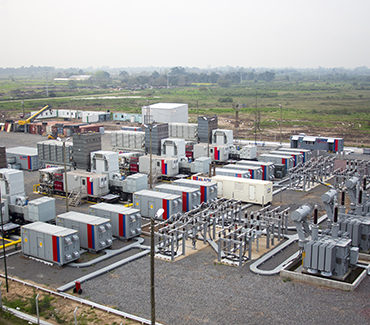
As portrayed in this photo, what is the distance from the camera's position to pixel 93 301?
20.4 metres

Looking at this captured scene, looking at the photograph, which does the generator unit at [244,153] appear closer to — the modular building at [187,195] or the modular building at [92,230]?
the modular building at [187,195]

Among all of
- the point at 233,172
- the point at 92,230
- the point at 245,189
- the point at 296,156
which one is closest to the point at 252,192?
the point at 245,189

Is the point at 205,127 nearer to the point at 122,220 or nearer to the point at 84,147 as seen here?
the point at 84,147

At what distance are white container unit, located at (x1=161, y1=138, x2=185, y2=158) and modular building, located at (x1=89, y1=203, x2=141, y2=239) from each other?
1914cm

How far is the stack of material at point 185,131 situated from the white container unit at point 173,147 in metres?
7.68

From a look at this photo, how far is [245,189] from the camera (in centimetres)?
3659

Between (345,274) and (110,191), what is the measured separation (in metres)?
21.1

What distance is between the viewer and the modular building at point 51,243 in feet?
78.1

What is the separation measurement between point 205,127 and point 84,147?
17.5m

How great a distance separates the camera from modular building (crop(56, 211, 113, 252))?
25.7m

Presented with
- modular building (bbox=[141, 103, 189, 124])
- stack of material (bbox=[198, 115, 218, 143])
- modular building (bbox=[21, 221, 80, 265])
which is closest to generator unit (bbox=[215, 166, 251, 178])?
stack of material (bbox=[198, 115, 218, 143])

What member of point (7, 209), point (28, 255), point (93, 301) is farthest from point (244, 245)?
point (7, 209)

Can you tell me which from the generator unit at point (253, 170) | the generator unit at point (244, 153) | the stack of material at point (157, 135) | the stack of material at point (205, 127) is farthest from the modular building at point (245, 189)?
the stack of material at point (205, 127)

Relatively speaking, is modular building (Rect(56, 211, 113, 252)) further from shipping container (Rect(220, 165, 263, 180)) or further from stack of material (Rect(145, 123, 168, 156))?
stack of material (Rect(145, 123, 168, 156))
